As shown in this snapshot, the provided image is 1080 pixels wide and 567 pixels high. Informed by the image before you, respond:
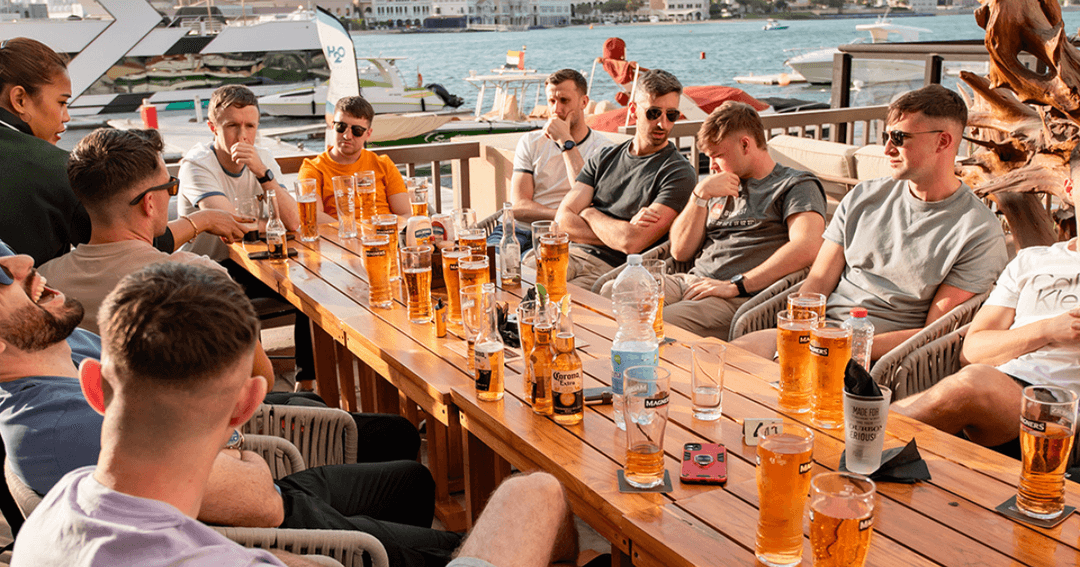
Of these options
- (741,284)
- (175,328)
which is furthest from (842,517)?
(741,284)

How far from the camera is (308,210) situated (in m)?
3.92

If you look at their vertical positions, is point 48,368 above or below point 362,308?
above

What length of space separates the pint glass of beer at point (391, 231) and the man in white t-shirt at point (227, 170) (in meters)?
1.04

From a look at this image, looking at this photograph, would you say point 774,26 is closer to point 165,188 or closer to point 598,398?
point 165,188

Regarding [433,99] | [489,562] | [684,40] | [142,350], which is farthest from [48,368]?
[684,40]

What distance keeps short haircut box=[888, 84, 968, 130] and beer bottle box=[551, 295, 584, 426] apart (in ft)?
5.51

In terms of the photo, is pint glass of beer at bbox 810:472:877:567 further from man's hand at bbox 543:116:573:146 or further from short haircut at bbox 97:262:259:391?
man's hand at bbox 543:116:573:146

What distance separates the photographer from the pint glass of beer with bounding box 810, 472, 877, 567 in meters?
1.28

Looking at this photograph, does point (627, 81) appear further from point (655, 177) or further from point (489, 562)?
point (489, 562)

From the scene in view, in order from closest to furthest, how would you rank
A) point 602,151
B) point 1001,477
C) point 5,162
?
point 1001,477 < point 5,162 < point 602,151

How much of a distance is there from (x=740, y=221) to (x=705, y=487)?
7.00 ft

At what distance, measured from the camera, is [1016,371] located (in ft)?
8.25

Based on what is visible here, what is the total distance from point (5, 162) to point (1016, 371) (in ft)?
11.4

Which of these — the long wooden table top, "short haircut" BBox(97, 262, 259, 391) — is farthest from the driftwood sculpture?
"short haircut" BBox(97, 262, 259, 391)
